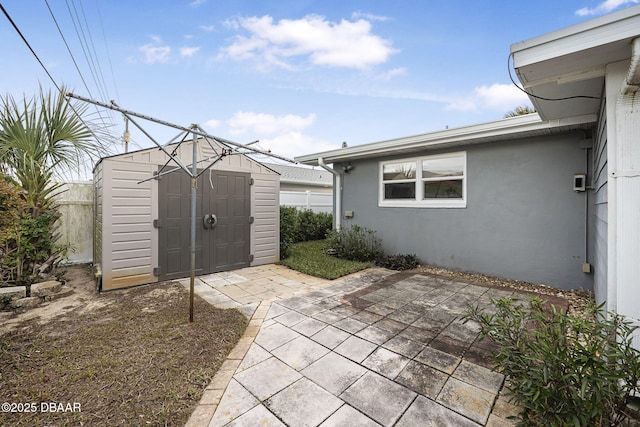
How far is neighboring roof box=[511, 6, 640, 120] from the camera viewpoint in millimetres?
1670

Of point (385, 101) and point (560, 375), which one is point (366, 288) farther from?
point (385, 101)

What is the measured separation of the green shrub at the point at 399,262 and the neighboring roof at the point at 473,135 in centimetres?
222

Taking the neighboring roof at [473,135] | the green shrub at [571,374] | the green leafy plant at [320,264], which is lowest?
the green leafy plant at [320,264]

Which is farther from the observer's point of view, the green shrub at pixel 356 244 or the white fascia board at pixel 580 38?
the green shrub at pixel 356 244

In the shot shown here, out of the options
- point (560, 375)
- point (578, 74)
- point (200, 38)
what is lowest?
point (560, 375)

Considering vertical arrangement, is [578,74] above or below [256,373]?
above

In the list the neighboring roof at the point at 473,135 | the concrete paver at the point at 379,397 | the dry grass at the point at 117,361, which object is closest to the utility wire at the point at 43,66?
the dry grass at the point at 117,361

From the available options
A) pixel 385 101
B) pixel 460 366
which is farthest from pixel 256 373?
pixel 385 101

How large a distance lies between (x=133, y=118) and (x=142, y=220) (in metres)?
2.34

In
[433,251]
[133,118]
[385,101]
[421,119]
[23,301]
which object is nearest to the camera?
[133,118]

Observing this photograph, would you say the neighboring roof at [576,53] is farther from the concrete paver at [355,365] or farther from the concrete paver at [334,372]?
the concrete paver at [334,372]

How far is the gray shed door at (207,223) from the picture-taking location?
179 inches

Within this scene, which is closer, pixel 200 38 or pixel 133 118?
pixel 133 118

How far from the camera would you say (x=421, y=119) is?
9188 millimetres
